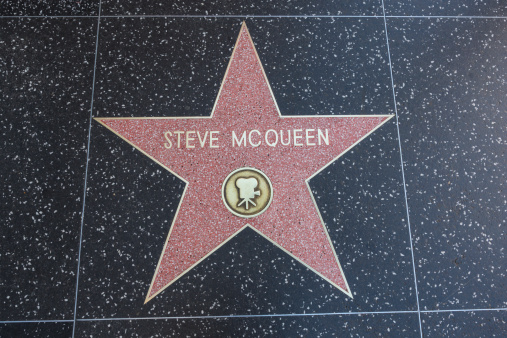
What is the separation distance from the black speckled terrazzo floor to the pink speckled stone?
0.12 feet

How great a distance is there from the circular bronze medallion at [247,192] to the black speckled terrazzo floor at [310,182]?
107mm

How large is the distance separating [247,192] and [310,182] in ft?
0.76

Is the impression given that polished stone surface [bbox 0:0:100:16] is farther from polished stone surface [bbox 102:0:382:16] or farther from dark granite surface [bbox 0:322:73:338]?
dark granite surface [bbox 0:322:73:338]

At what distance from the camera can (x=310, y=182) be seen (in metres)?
1.27

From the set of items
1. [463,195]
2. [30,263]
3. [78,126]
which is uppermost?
[78,126]

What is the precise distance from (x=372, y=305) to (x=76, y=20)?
59.7 inches

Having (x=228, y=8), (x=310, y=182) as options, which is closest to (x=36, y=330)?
(x=310, y=182)

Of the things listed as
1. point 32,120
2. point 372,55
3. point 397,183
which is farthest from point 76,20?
point 397,183

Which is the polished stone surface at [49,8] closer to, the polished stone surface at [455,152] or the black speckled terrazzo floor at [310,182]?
the black speckled terrazzo floor at [310,182]

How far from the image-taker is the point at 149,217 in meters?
1.24

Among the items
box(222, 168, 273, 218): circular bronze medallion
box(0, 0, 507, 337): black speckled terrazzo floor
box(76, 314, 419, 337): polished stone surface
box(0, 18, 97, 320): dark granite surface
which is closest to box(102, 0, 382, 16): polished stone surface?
box(0, 0, 507, 337): black speckled terrazzo floor

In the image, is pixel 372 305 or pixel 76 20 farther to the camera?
pixel 76 20

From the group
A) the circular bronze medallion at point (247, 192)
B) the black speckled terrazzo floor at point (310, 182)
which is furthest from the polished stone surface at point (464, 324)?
the circular bronze medallion at point (247, 192)

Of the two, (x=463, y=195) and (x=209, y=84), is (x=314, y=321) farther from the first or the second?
(x=209, y=84)
